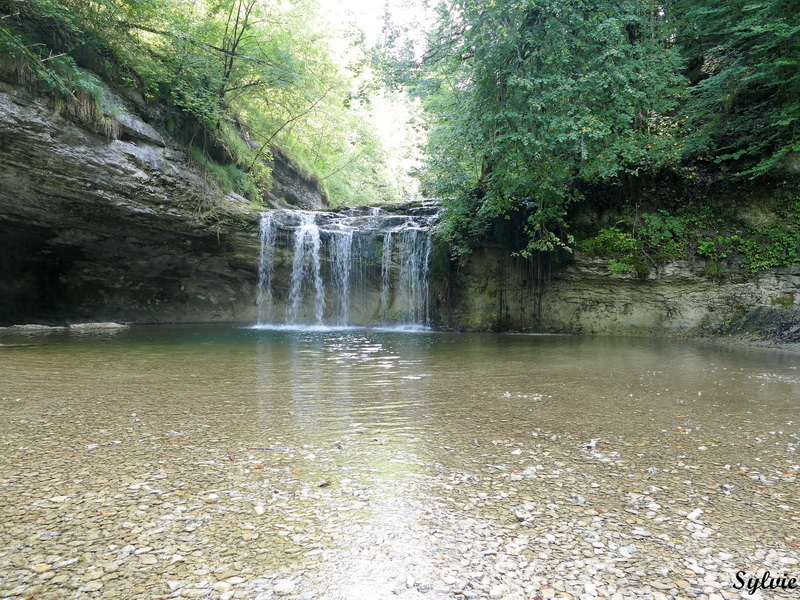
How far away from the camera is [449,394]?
498cm

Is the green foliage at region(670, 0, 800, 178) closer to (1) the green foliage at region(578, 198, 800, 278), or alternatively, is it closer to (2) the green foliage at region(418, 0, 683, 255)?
Answer: (2) the green foliage at region(418, 0, 683, 255)

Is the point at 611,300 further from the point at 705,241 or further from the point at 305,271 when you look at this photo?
the point at 305,271

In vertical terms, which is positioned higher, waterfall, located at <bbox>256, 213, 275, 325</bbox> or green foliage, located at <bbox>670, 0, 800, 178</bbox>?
green foliage, located at <bbox>670, 0, 800, 178</bbox>

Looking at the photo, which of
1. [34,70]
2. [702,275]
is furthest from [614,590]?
[34,70]

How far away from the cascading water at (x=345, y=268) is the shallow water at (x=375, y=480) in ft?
33.1

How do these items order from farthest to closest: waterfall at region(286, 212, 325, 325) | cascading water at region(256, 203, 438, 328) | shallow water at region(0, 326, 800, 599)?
waterfall at region(286, 212, 325, 325) → cascading water at region(256, 203, 438, 328) → shallow water at region(0, 326, 800, 599)

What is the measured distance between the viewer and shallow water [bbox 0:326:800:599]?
183 centimetres

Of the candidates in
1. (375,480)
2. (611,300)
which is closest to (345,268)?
(611,300)

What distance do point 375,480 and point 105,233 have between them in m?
14.2

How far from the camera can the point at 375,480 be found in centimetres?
269

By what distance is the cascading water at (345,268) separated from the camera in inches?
610

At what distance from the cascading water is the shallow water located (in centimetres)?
1009

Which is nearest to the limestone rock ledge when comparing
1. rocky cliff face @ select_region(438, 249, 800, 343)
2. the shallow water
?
the shallow water

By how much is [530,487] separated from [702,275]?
11.0 m
